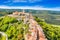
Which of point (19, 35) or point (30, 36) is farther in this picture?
point (19, 35)

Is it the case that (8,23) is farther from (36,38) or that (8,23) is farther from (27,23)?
(36,38)

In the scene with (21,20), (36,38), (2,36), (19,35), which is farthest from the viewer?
(21,20)

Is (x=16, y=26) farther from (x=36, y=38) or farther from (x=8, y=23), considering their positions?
(x=36, y=38)

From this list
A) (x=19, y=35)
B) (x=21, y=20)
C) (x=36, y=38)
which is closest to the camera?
(x=36, y=38)

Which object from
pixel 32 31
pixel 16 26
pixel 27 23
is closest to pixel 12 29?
pixel 16 26

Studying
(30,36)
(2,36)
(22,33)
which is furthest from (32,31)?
(2,36)

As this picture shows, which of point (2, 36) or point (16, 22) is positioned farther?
point (16, 22)

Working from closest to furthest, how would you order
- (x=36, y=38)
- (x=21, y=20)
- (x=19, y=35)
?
(x=36, y=38) < (x=19, y=35) < (x=21, y=20)

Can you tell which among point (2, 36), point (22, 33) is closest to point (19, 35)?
point (22, 33)
